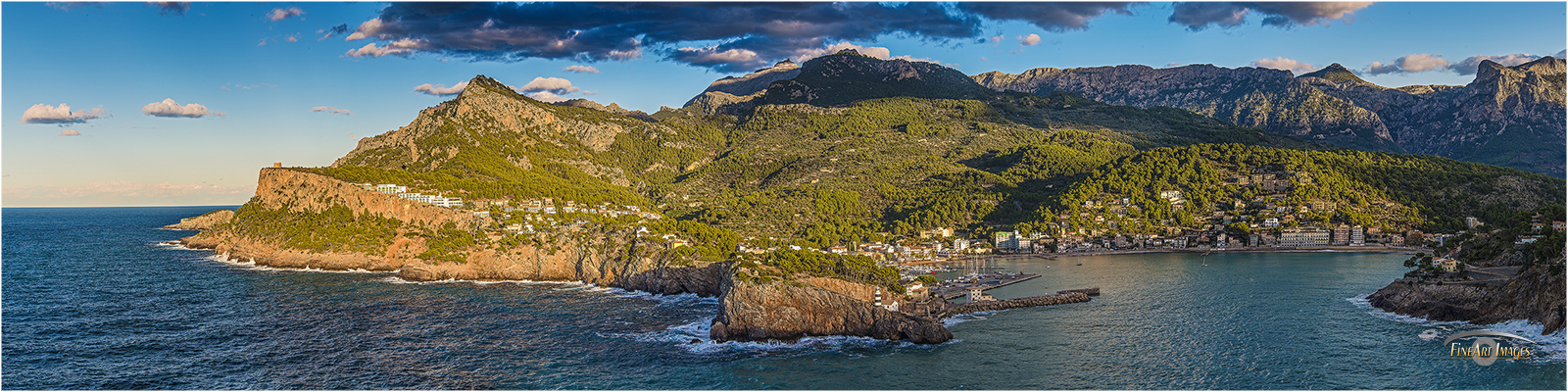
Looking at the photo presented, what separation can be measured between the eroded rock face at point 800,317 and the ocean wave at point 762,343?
476mm

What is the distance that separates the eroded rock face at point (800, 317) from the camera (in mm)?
47875

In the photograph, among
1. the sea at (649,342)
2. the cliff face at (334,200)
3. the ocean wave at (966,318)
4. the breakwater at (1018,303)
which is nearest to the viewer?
the sea at (649,342)

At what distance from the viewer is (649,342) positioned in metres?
47.8

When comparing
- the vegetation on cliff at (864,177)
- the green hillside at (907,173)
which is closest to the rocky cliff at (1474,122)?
the green hillside at (907,173)

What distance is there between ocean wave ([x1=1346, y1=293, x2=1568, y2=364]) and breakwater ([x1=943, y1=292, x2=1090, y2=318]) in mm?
18202

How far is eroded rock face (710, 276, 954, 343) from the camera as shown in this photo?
157 ft

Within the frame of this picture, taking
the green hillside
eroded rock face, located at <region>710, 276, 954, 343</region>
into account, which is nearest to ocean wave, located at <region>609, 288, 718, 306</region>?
the green hillside

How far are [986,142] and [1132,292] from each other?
93966 mm

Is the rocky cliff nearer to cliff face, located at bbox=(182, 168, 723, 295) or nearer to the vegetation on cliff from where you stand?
the vegetation on cliff

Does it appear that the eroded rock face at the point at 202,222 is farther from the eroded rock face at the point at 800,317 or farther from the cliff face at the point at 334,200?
the eroded rock face at the point at 800,317

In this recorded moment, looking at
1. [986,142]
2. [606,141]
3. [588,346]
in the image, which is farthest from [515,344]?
[986,142]

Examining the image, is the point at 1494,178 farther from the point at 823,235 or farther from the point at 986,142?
the point at 823,235

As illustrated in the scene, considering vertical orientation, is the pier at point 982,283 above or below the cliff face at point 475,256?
below

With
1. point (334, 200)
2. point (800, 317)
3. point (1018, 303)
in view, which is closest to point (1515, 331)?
point (1018, 303)
